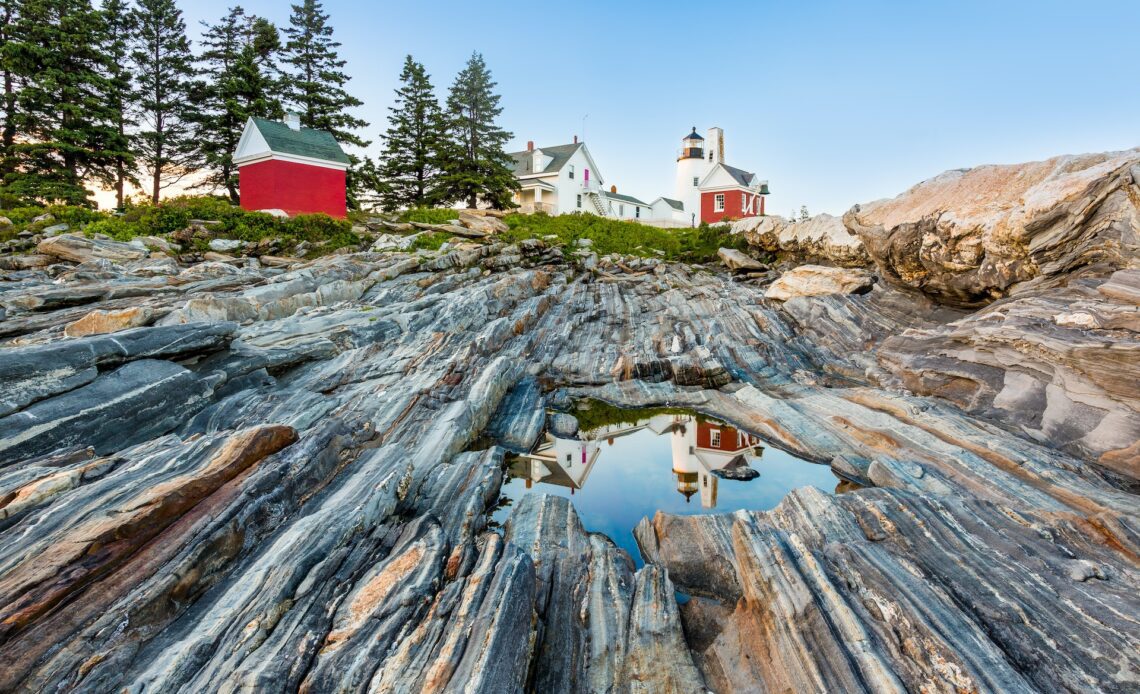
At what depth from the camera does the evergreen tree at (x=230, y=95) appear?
124 feet

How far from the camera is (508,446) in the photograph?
39.5 feet

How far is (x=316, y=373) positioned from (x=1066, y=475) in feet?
50.7

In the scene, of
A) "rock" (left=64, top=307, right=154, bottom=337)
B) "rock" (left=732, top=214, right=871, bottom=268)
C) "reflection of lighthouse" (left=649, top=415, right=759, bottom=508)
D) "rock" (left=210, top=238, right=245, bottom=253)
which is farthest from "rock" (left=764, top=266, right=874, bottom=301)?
"rock" (left=210, top=238, right=245, bottom=253)

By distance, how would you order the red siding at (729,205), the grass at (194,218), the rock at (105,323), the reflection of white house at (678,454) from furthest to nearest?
the red siding at (729,205), the grass at (194,218), the rock at (105,323), the reflection of white house at (678,454)

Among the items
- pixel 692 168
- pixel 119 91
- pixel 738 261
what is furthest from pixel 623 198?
pixel 119 91

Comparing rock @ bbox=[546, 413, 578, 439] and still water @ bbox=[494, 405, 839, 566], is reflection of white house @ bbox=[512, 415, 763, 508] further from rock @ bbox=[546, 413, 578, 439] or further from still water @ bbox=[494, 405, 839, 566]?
rock @ bbox=[546, 413, 578, 439]

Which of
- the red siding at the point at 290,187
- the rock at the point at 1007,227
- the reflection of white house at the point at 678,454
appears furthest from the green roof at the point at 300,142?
the rock at the point at 1007,227

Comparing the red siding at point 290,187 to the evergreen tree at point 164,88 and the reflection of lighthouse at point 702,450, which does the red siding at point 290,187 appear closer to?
the evergreen tree at point 164,88

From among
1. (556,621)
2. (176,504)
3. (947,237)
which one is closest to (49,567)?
(176,504)

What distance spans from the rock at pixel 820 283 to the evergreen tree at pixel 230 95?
38.4 metres

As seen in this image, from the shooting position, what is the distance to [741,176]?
59.8 meters

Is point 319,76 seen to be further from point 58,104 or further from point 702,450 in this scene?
point 702,450

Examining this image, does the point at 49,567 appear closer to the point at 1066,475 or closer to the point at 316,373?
the point at 316,373

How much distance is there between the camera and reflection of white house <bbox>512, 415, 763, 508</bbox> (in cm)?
1062
